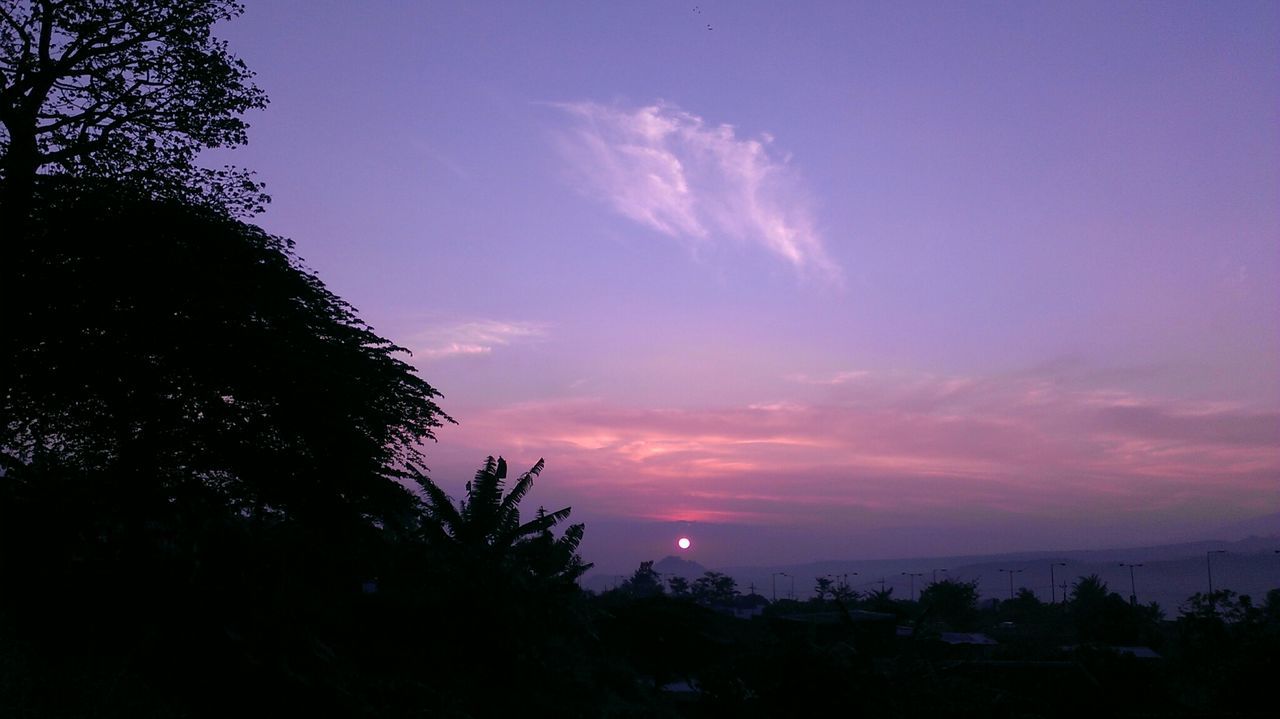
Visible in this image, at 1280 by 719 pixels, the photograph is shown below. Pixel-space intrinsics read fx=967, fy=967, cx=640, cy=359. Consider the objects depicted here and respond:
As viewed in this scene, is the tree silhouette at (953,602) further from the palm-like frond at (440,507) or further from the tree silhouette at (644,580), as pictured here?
the palm-like frond at (440,507)

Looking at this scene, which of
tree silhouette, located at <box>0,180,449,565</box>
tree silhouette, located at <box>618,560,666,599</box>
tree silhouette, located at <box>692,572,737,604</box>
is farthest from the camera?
tree silhouette, located at <box>692,572,737,604</box>

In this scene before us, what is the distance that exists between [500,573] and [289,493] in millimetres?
5809

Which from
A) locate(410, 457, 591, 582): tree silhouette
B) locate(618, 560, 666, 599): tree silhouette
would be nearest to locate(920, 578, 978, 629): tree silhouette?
locate(618, 560, 666, 599): tree silhouette

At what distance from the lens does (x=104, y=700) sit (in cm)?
984

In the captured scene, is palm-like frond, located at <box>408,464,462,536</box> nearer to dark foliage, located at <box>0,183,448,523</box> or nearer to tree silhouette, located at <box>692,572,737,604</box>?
dark foliage, located at <box>0,183,448,523</box>

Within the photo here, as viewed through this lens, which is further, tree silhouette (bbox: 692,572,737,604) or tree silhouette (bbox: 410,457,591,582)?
tree silhouette (bbox: 692,572,737,604)

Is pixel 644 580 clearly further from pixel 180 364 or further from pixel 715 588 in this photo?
pixel 180 364

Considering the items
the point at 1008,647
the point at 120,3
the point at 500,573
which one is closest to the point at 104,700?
the point at 500,573

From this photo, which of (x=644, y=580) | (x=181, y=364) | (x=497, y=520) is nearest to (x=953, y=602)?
(x=644, y=580)

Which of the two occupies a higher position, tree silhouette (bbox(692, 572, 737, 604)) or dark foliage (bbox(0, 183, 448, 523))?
dark foliage (bbox(0, 183, 448, 523))

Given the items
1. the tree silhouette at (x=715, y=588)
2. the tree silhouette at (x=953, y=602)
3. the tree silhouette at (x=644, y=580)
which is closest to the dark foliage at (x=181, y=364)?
the tree silhouette at (x=644, y=580)

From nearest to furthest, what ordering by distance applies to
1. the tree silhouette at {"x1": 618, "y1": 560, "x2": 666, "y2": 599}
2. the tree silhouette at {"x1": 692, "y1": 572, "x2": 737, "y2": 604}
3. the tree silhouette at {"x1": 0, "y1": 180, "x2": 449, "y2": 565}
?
the tree silhouette at {"x1": 0, "y1": 180, "x2": 449, "y2": 565} → the tree silhouette at {"x1": 618, "y1": 560, "x2": 666, "y2": 599} → the tree silhouette at {"x1": 692, "y1": 572, "x2": 737, "y2": 604}

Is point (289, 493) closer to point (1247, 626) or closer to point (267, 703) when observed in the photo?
point (267, 703)

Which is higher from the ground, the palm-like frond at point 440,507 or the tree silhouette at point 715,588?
the palm-like frond at point 440,507
